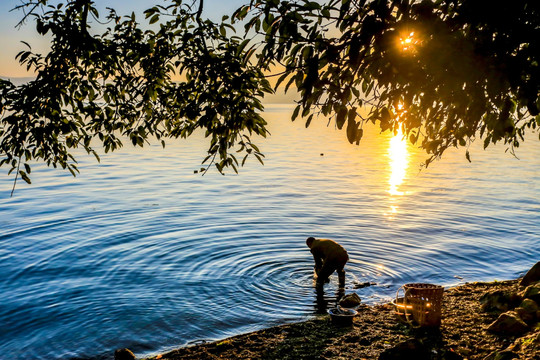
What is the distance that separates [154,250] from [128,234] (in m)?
2.73

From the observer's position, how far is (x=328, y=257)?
13.0 metres

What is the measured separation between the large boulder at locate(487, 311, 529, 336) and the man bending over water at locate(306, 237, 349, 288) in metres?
4.33

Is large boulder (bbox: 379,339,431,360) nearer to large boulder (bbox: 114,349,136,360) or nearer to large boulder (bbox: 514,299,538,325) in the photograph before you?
large boulder (bbox: 514,299,538,325)

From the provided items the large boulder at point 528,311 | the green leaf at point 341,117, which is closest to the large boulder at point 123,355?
the green leaf at point 341,117

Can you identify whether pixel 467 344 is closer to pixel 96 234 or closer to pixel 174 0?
pixel 174 0

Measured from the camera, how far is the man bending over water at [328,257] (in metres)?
13.0

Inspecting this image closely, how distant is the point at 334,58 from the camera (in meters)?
5.16

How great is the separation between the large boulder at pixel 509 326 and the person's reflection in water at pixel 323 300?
3.80 metres

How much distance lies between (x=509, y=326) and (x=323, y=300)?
4.55m

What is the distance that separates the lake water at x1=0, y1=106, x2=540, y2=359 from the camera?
37.9 feet

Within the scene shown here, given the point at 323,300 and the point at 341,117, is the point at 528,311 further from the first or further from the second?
the point at 341,117

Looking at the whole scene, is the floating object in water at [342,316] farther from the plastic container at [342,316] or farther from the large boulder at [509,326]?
the large boulder at [509,326]

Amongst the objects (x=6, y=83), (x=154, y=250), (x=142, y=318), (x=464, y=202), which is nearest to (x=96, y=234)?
(x=154, y=250)

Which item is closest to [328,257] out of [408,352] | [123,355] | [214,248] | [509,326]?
[509,326]
